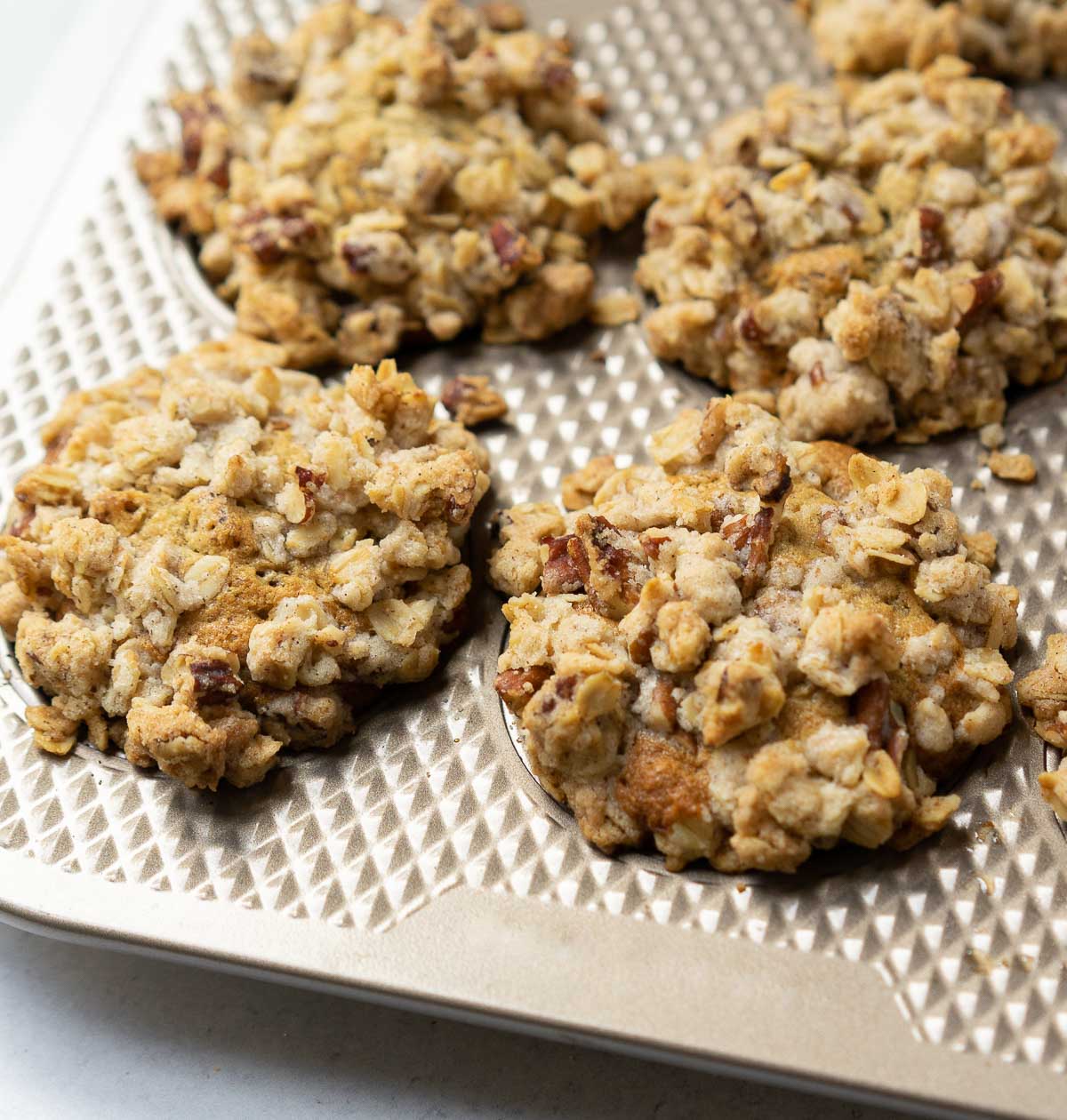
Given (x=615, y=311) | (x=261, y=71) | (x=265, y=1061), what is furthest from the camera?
(x=261, y=71)

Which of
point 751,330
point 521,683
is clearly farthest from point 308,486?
point 751,330

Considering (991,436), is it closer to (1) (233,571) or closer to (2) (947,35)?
(2) (947,35)

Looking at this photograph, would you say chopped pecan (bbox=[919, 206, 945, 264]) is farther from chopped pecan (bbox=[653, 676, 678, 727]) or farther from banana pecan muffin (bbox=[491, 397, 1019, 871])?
chopped pecan (bbox=[653, 676, 678, 727])

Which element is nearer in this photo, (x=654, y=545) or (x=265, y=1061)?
(x=654, y=545)

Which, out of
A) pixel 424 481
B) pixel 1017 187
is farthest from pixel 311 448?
pixel 1017 187

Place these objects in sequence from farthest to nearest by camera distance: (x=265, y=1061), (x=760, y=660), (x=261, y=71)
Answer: (x=261, y=71) < (x=265, y=1061) < (x=760, y=660)

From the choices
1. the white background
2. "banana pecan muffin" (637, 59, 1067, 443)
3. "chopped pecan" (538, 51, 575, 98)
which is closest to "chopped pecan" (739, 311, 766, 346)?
"banana pecan muffin" (637, 59, 1067, 443)

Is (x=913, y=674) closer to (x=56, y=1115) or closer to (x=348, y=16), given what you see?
(x=56, y=1115)
